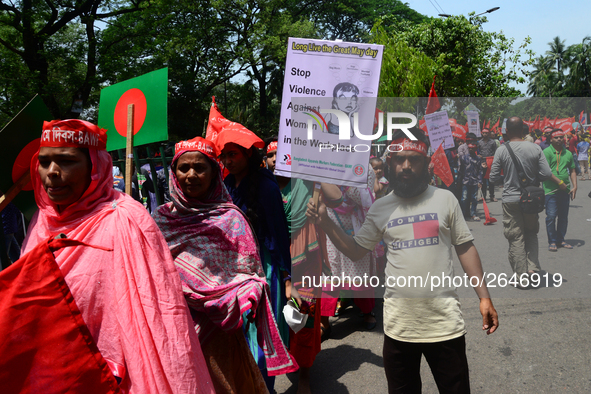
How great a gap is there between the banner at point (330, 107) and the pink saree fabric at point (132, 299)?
3.61ft

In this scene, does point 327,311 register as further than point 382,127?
Yes

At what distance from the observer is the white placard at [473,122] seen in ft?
8.08

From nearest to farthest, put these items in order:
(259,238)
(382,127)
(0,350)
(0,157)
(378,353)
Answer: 1. (0,350)
2. (0,157)
3. (382,127)
4. (259,238)
5. (378,353)

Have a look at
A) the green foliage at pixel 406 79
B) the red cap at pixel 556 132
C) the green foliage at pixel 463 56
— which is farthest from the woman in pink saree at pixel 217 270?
the green foliage at pixel 463 56

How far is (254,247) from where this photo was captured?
7.73 feet

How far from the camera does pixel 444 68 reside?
480 inches

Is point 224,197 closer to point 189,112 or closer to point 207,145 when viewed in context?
point 207,145

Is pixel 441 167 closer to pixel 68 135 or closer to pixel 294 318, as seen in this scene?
pixel 294 318

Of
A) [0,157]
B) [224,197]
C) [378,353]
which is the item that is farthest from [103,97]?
[378,353]

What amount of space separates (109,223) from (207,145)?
3.16ft

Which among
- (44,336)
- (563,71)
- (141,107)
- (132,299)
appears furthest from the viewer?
(563,71)

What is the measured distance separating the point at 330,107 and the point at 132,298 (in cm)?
147

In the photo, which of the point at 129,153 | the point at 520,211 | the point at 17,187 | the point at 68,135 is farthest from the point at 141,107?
the point at 520,211

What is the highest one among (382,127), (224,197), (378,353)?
(382,127)
